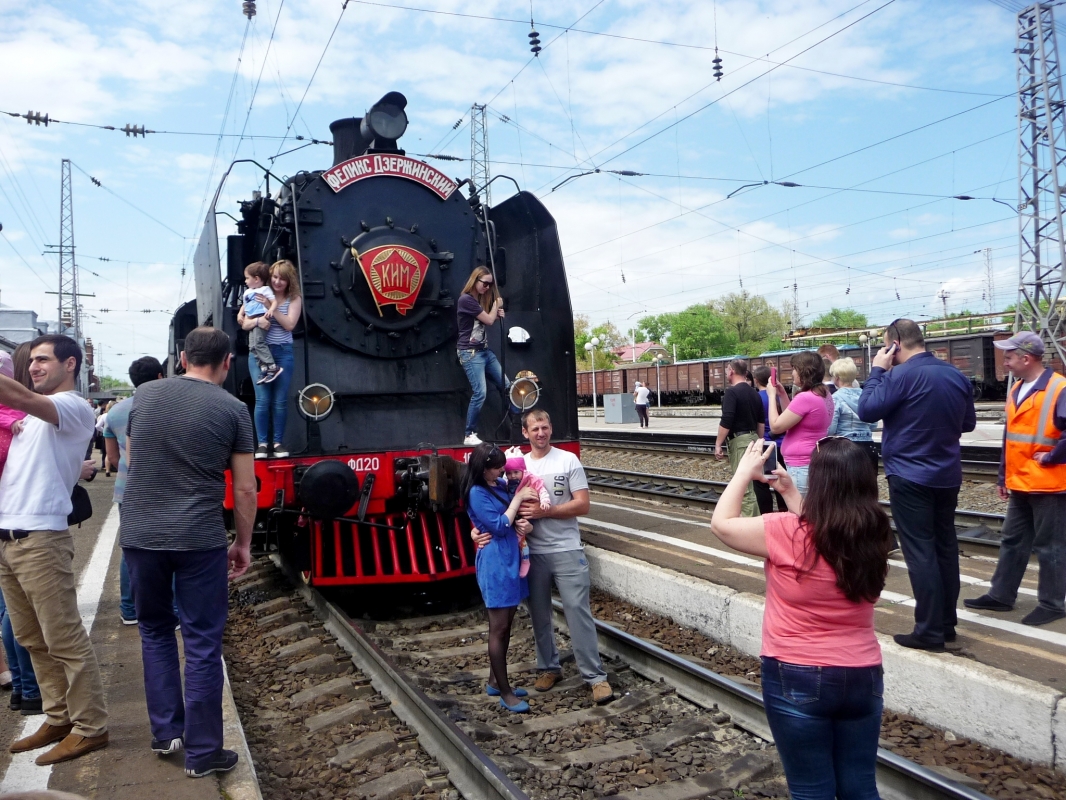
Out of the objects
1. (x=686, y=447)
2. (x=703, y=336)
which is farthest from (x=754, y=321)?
(x=686, y=447)

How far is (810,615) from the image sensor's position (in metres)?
2.32

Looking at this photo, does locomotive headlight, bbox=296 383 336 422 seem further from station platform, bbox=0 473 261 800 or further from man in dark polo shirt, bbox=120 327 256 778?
man in dark polo shirt, bbox=120 327 256 778

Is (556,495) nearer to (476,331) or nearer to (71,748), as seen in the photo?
(476,331)

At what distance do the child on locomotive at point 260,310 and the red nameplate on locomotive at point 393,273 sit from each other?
2.73ft

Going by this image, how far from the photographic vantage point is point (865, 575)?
2273 millimetres

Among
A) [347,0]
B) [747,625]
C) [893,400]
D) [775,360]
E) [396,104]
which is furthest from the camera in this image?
[775,360]

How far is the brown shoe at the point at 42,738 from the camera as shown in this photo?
3369 mm

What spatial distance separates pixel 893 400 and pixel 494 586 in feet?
7.34

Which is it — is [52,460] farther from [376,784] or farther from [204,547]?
[376,784]

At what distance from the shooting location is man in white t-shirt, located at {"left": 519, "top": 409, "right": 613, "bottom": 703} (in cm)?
434

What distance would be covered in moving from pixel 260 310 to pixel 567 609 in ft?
9.30

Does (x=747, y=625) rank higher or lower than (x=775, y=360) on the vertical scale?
lower

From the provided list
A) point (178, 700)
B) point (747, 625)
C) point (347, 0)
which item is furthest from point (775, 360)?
point (178, 700)

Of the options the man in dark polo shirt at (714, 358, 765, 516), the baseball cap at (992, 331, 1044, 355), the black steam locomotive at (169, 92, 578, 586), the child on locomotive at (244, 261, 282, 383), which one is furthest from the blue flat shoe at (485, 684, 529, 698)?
the man in dark polo shirt at (714, 358, 765, 516)
